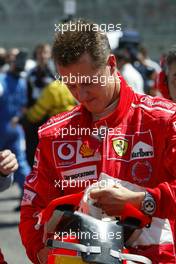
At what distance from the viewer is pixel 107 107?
11.5 ft

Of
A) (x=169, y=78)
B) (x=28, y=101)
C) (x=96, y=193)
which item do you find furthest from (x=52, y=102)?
(x=96, y=193)

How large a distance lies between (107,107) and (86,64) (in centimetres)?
24

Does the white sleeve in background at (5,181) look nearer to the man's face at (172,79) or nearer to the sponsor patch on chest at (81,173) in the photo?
the sponsor patch on chest at (81,173)

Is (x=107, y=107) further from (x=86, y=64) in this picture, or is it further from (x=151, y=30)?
(x=151, y=30)

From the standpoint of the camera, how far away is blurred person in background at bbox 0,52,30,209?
10.9 meters

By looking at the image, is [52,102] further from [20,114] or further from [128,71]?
[128,71]

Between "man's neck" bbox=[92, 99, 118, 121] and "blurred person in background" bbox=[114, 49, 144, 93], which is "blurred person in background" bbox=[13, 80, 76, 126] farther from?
"man's neck" bbox=[92, 99, 118, 121]

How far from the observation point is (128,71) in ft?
26.2

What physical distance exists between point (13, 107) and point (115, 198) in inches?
317

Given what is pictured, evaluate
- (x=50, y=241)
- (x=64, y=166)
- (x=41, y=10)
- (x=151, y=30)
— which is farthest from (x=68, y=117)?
(x=41, y=10)

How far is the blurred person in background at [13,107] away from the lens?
10938 mm

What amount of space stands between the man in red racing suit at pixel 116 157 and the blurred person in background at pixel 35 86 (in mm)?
7189

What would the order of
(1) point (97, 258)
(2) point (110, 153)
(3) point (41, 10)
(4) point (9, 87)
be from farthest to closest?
(3) point (41, 10) → (4) point (9, 87) → (2) point (110, 153) → (1) point (97, 258)

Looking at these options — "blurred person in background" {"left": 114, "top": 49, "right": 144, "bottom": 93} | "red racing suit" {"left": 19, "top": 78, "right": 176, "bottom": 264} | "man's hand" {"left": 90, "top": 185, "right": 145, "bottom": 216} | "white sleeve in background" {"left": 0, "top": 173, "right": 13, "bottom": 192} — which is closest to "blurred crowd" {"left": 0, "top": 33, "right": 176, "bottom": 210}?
"blurred person in background" {"left": 114, "top": 49, "right": 144, "bottom": 93}
